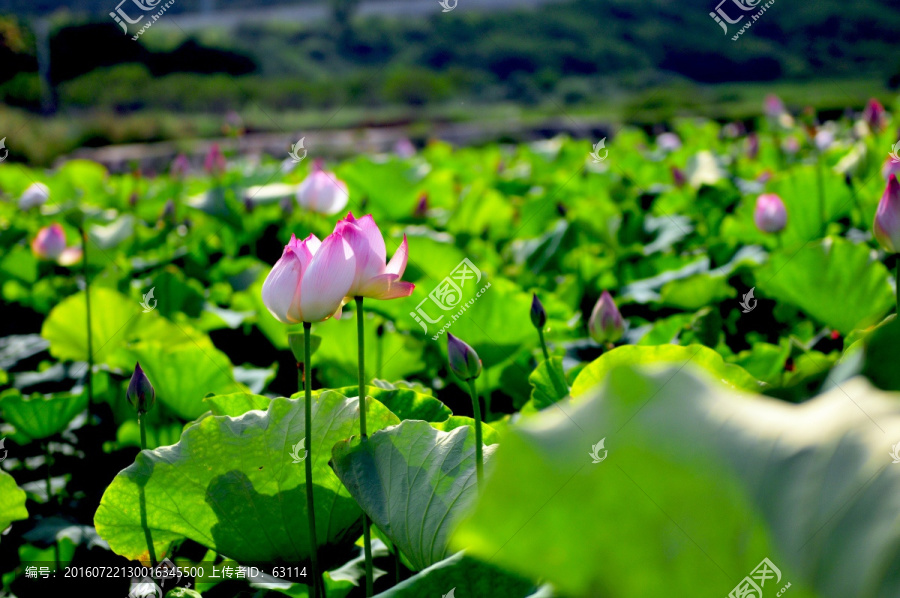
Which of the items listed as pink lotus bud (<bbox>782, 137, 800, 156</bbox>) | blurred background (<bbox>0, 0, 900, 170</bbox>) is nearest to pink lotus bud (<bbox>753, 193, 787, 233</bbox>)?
pink lotus bud (<bbox>782, 137, 800, 156</bbox>)

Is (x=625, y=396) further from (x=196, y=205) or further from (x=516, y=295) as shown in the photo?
(x=196, y=205)

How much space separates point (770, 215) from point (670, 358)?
0.97 meters

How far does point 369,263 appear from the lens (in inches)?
31.8

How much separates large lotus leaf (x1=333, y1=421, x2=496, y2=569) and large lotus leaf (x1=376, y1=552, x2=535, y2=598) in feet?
0.29

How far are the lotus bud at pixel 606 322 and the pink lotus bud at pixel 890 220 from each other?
39 cm

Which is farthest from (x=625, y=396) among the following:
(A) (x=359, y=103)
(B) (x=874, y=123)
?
(A) (x=359, y=103)

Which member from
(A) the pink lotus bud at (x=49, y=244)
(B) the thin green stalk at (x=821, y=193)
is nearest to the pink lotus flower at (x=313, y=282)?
(A) the pink lotus bud at (x=49, y=244)

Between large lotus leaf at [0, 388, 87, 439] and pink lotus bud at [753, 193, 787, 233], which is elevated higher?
pink lotus bud at [753, 193, 787, 233]

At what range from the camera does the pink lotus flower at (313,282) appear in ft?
2.51

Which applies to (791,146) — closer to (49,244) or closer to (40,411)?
(49,244)

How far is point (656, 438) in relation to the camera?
429 mm

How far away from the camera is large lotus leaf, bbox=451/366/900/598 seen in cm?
41

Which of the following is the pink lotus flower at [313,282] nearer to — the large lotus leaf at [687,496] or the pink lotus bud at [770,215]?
the large lotus leaf at [687,496]

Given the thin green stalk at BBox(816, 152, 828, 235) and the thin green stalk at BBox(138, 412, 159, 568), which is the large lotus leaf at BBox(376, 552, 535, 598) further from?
the thin green stalk at BBox(816, 152, 828, 235)
